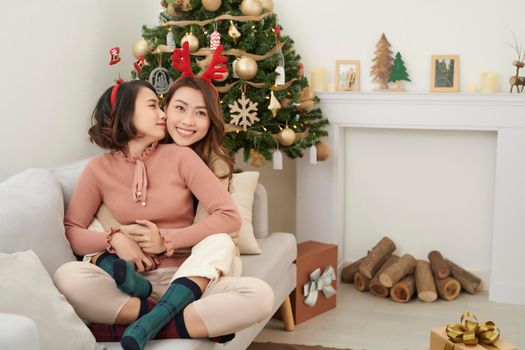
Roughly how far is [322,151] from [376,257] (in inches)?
25.2

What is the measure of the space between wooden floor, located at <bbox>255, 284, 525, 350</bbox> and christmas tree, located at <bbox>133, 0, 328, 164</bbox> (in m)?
0.82

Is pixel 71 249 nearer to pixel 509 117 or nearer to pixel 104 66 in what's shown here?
pixel 104 66

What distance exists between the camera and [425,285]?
3.62m

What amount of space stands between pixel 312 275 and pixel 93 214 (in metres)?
1.22

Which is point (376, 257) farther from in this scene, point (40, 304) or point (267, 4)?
point (40, 304)

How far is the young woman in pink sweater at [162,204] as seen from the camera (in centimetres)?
215

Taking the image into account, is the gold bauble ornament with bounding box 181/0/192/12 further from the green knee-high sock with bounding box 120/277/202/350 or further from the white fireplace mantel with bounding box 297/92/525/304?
the green knee-high sock with bounding box 120/277/202/350

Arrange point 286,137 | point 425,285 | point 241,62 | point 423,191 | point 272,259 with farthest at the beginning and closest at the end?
point 423,191
point 425,285
point 286,137
point 241,62
point 272,259

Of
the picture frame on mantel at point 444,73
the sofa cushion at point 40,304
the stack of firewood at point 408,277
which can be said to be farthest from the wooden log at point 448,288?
the sofa cushion at point 40,304

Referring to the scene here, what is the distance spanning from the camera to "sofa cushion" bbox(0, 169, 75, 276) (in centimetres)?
207

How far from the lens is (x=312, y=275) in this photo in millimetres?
3336

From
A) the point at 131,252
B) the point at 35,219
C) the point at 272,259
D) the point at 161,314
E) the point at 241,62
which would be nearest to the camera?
the point at 161,314

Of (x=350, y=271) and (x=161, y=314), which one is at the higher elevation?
(x=161, y=314)

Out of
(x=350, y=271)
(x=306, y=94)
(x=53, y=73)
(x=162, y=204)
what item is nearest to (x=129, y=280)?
(x=162, y=204)
